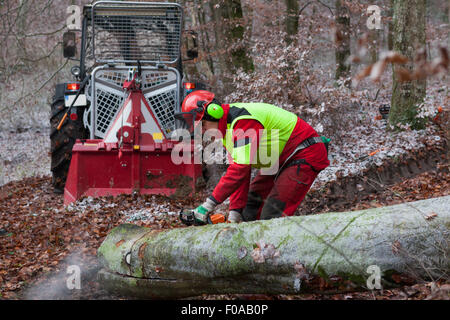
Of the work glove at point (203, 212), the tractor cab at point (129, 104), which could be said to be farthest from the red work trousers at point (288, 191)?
the tractor cab at point (129, 104)

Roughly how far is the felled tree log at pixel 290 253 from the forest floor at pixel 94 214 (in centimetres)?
34

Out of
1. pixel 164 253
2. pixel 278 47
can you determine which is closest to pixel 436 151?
pixel 278 47

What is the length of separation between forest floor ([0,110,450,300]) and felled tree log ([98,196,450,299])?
0.34m

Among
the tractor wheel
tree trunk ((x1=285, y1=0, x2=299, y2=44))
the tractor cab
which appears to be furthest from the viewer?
tree trunk ((x1=285, y1=0, x2=299, y2=44))

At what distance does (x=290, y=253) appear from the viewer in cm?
293

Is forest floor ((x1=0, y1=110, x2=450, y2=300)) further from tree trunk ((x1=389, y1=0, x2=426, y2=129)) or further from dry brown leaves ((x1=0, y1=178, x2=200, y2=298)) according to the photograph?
tree trunk ((x1=389, y1=0, x2=426, y2=129))

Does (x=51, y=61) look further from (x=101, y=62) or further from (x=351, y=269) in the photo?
(x=351, y=269)

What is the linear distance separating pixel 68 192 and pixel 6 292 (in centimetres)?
306

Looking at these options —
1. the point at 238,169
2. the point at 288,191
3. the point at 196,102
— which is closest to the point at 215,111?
the point at 196,102

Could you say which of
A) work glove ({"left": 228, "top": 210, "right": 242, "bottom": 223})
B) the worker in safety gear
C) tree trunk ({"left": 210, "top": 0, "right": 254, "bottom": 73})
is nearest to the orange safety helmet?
the worker in safety gear

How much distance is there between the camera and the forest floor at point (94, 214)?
4133 mm

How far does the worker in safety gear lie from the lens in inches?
157

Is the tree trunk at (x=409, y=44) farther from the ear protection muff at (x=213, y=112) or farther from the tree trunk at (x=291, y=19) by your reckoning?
the ear protection muff at (x=213, y=112)

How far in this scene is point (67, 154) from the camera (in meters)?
7.89
